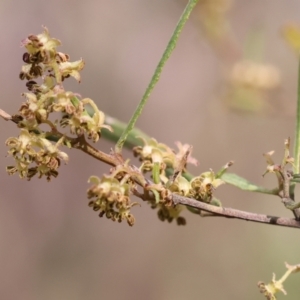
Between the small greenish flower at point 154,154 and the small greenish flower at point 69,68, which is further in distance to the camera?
the small greenish flower at point 154,154

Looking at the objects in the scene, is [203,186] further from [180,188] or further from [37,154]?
[37,154]

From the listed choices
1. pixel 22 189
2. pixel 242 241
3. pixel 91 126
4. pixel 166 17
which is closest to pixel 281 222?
pixel 91 126

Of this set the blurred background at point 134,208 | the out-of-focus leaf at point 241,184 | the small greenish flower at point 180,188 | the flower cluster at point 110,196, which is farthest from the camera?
the blurred background at point 134,208

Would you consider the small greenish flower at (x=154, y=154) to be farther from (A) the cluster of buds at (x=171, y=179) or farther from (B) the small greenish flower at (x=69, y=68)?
(B) the small greenish flower at (x=69, y=68)

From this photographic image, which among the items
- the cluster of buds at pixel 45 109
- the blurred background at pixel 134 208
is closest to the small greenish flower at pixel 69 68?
the cluster of buds at pixel 45 109

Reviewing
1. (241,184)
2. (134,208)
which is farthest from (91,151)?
(134,208)
